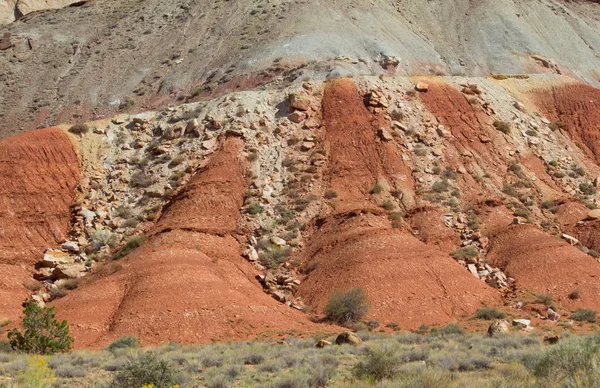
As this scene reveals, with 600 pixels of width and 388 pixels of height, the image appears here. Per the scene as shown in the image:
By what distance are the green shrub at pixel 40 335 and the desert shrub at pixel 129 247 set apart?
8200 millimetres

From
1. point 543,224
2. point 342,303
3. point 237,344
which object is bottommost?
point 543,224

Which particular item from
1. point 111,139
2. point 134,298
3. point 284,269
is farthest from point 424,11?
point 134,298

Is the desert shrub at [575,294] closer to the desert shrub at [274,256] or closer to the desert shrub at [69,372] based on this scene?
the desert shrub at [274,256]

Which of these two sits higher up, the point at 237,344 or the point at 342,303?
the point at 237,344

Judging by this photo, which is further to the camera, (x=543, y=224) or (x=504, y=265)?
(x=543, y=224)

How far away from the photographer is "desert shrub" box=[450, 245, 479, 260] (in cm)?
2876

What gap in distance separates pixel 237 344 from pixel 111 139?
19805 millimetres

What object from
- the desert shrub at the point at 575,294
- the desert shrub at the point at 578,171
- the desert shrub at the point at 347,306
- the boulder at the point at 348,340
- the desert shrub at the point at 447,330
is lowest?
the desert shrub at the point at 578,171

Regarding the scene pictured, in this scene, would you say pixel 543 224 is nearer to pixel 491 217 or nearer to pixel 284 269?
pixel 491 217

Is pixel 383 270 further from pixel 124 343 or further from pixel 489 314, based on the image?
pixel 124 343

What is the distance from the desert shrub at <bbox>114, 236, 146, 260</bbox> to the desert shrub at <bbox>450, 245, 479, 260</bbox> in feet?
40.9

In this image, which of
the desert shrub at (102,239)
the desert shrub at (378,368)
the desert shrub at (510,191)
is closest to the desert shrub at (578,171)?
the desert shrub at (510,191)

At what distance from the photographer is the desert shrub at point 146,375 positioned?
11961 mm

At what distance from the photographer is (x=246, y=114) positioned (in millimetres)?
36812
